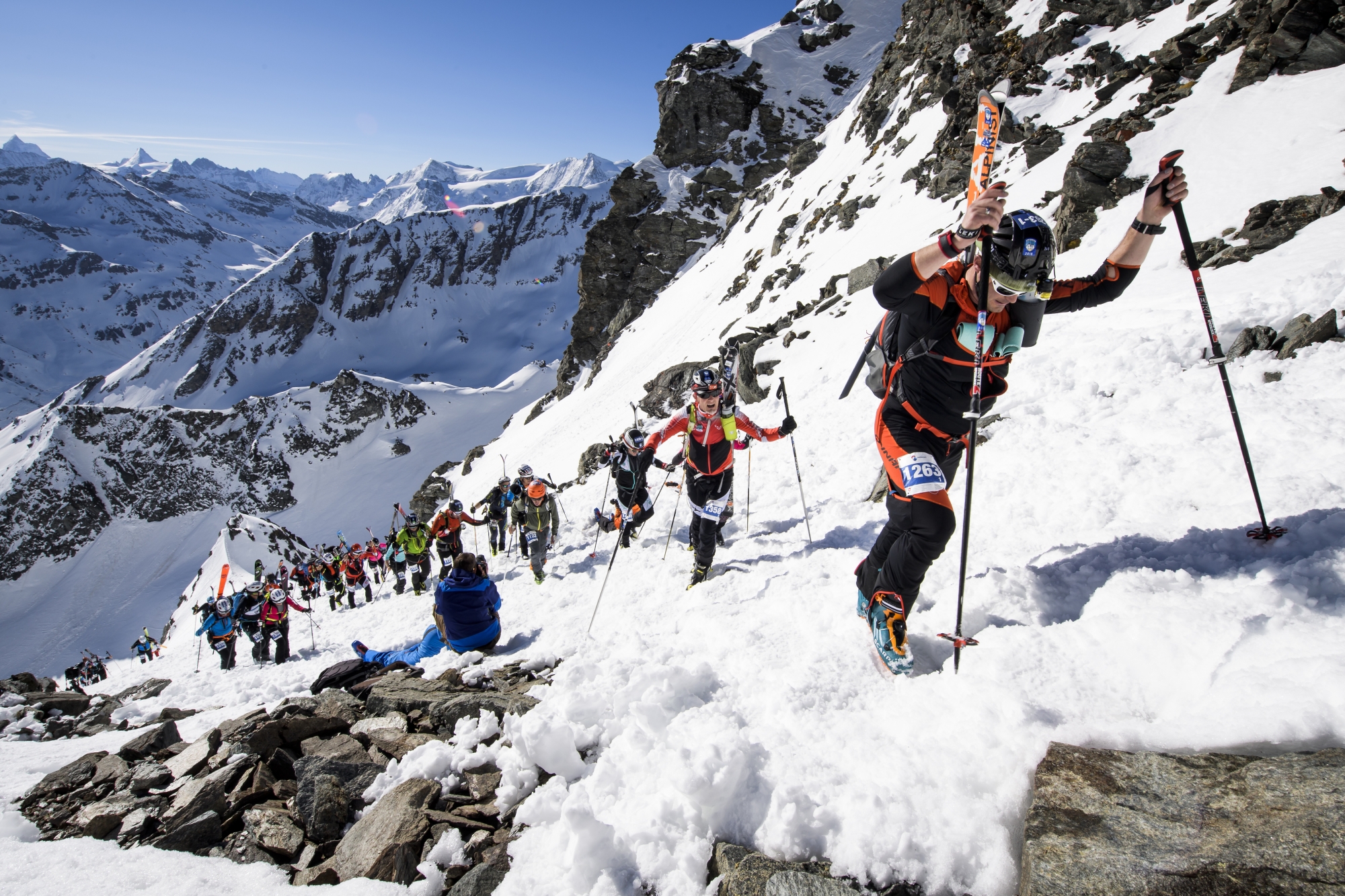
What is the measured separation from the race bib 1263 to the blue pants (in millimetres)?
6707

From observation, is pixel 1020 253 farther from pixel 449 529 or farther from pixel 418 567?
pixel 418 567

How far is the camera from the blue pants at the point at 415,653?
303 inches

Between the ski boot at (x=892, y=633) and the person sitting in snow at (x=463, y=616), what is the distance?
5467 mm

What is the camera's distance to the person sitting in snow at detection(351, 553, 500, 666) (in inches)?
301

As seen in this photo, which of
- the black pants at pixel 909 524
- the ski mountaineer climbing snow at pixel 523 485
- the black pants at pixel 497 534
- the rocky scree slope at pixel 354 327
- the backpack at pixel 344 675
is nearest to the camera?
the black pants at pixel 909 524

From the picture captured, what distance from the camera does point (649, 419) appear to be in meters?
27.2

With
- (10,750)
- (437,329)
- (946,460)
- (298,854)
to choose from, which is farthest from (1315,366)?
(437,329)

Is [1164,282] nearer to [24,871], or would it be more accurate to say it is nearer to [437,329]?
[24,871]

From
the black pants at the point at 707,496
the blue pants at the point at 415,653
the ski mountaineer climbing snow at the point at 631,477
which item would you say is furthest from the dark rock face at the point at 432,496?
the black pants at the point at 707,496

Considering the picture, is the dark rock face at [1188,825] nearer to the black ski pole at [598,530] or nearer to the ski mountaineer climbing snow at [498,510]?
the black ski pole at [598,530]

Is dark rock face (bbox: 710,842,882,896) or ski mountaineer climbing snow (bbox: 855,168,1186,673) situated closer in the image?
dark rock face (bbox: 710,842,882,896)

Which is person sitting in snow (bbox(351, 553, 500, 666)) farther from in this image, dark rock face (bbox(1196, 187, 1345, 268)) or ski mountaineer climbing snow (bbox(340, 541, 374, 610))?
ski mountaineer climbing snow (bbox(340, 541, 374, 610))

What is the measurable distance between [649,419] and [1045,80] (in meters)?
21.2

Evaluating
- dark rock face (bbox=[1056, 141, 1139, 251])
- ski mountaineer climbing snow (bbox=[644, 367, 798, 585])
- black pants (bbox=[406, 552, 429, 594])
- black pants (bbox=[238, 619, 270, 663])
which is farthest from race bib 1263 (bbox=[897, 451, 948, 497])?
black pants (bbox=[406, 552, 429, 594])
